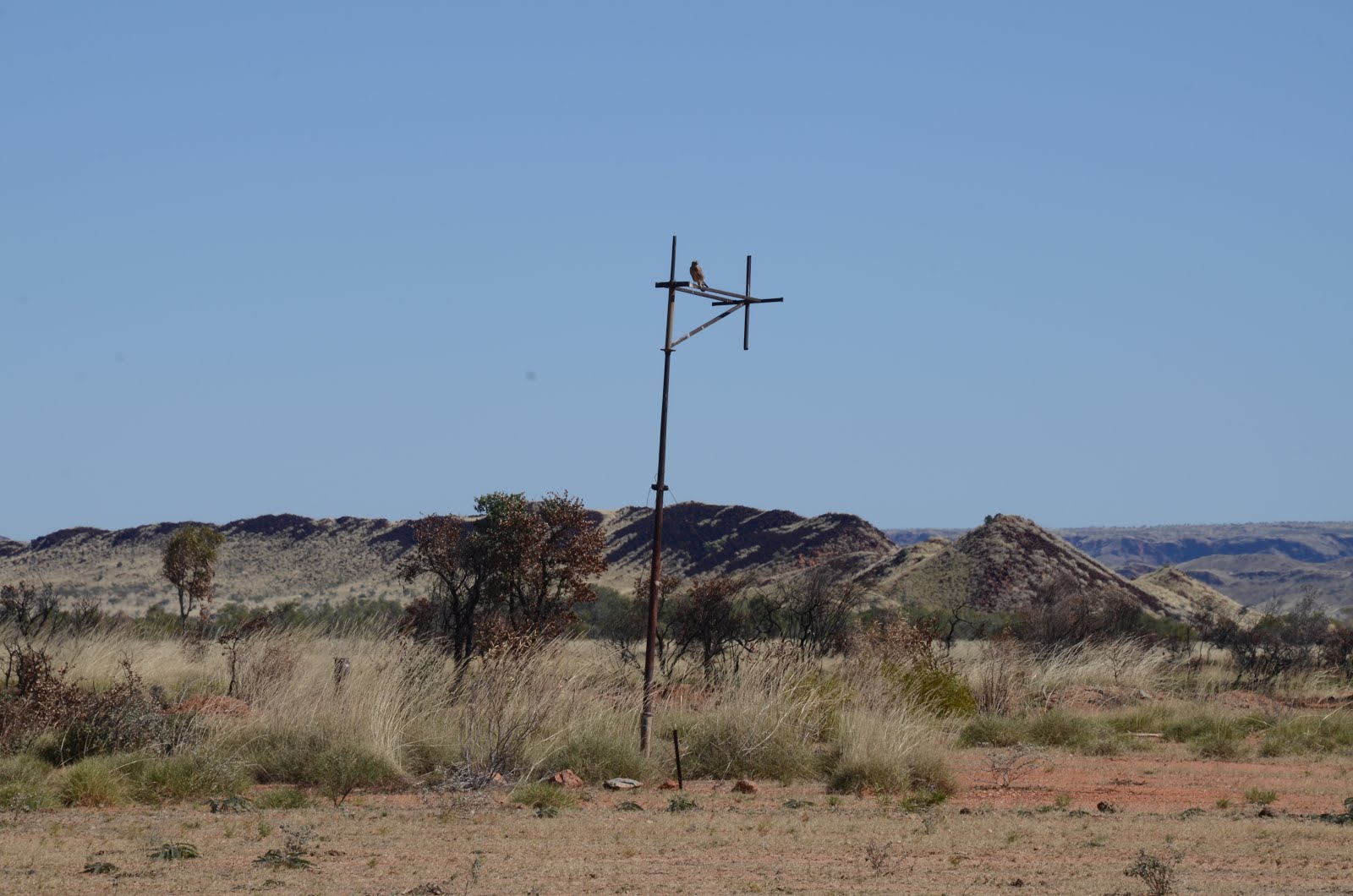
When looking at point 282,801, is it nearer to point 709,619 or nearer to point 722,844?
point 722,844

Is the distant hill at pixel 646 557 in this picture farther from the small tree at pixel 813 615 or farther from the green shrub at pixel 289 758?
the green shrub at pixel 289 758

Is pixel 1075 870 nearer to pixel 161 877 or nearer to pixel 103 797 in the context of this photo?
pixel 161 877

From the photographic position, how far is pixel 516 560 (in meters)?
23.9

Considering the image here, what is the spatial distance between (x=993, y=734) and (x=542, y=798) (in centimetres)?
862

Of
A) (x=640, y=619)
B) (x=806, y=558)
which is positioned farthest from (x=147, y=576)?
(x=640, y=619)

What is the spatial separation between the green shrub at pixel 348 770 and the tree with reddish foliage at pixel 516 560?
7796 millimetres

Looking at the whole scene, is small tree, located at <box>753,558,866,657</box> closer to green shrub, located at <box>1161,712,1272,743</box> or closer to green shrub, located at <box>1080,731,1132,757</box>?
green shrub, located at <box>1161,712,1272,743</box>

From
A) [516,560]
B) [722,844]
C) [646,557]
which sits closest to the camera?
[722,844]

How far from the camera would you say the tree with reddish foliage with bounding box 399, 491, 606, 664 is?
78.1ft

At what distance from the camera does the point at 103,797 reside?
14.0 m

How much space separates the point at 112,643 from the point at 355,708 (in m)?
8.01

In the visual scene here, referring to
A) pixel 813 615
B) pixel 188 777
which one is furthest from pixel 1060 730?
pixel 188 777

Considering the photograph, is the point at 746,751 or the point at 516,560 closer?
the point at 746,751

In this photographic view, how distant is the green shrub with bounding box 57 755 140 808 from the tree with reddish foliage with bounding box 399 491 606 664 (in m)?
8.98
